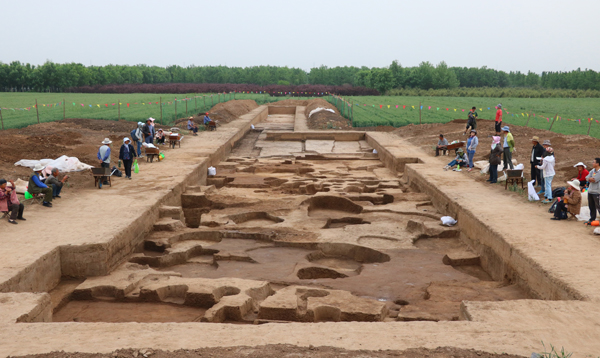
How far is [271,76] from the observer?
129 meters

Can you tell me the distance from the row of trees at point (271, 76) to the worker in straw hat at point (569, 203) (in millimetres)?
78473

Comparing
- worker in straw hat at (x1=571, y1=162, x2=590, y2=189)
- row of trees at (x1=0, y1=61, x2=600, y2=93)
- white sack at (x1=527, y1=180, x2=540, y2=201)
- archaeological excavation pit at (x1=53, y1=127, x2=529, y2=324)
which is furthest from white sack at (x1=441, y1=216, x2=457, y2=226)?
row of trees at (x1=0, y1=61, x2=600, y2=93)

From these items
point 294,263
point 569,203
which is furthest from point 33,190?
point 569,203

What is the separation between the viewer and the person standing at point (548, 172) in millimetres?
11480

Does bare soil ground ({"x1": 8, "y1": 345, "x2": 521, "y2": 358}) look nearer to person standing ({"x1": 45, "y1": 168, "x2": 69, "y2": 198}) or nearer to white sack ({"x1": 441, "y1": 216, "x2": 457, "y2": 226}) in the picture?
white sack ({"x1": 441, "y1": 216, "x2": 457, "y2": 226})

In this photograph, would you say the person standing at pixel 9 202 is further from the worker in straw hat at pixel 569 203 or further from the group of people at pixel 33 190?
the worker in straw hat at pixel 569 203

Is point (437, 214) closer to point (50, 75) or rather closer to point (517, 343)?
point (517, 343)

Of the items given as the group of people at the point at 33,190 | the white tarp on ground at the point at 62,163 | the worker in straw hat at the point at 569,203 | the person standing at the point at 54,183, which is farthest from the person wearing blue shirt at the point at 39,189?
the worker in straw hat at the point at 569,203

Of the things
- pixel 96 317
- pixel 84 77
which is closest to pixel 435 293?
pixel 96 317

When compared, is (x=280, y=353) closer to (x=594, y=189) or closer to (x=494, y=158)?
(x=594, y=189)

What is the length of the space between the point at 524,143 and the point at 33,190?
1720cm

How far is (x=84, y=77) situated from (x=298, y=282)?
98979mm

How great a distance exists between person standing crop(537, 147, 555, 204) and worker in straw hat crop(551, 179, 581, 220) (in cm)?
103

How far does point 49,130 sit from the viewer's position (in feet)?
77.3
